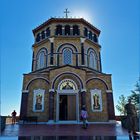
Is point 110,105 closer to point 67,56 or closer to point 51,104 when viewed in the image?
point 51,104

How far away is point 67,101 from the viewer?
65.9ft

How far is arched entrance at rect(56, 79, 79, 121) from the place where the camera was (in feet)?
64.5

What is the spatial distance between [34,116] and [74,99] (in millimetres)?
4666

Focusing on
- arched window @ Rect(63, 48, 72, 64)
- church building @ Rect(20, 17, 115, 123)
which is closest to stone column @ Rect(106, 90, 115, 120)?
church building @ Rect(20, 17, 115, 123)

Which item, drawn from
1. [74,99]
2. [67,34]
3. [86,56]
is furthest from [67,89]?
[67,34]

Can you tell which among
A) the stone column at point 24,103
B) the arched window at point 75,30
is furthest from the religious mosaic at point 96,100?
the arched window at point 75,30

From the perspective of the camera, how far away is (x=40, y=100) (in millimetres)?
20391

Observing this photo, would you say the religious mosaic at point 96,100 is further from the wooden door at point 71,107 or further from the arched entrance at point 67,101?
the wooden door at point 71,107

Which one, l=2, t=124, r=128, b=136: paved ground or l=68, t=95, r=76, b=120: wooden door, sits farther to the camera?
l=68, t=95, r=76, b=120: wooden door

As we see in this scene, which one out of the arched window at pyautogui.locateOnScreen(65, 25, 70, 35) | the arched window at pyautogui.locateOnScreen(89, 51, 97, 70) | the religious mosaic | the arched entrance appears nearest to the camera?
the arched entrance

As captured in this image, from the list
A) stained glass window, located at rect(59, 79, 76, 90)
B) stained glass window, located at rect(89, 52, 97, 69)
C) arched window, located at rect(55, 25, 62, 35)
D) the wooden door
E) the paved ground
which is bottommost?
the paved ground

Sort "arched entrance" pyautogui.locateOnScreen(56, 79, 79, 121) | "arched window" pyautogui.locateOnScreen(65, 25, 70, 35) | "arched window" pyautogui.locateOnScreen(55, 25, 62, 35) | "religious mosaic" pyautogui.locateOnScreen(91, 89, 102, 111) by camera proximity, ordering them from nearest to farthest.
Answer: "arched entrance" pyautogui.locateOnScreen(56, 79, 79, 121) < "religious mosaic" pyautogui.locateOnScreen(91, 89, 102, 111) < "arched window" pyautogui.locateOnScreen(55, 25, 62, 35) < "arched window" pyautogui.locateOnScreen(65, 25, 70, 35)

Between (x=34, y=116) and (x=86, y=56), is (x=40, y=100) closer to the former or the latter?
(x=34, y=116)

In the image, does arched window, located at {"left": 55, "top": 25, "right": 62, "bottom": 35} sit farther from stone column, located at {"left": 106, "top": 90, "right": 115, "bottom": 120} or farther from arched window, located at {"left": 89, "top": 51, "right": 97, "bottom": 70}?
stone column, located at {"left": 106, "top": 90, "right": 115, "bottom": 120}
